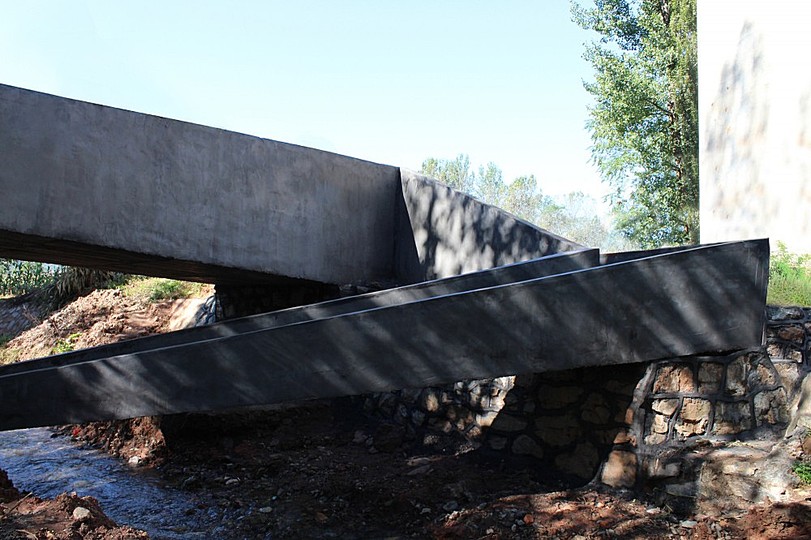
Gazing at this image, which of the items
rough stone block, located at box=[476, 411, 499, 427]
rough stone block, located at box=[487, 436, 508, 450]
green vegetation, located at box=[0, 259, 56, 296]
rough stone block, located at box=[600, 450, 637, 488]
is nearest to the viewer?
rough stone block, located at box=[600, 450, 637, 488]

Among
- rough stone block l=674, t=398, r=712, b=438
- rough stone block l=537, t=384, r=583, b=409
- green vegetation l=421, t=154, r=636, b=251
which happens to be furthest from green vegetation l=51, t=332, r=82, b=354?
green vegetation l=421, t=154, r=636, b=251

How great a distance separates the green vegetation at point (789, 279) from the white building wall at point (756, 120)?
234 millimetres

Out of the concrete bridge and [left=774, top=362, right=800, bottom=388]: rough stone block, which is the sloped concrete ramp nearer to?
the concrete bridge

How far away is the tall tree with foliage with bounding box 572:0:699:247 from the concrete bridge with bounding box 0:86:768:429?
10.7m

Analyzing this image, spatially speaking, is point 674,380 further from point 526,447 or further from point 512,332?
point 512,332

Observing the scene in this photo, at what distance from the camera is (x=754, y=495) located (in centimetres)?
326

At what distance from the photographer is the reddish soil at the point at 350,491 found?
10.5ft

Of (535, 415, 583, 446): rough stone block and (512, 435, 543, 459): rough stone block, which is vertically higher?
(535, 415, 583, 446): rough stone block

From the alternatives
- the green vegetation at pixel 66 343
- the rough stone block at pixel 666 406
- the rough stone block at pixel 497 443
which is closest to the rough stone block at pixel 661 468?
the rough stone block at pixel 666 406

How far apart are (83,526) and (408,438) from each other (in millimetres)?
2879

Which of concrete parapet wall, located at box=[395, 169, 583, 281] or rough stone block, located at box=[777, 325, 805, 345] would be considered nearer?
rough stone block, located at box=[777, 325, 805, 345]

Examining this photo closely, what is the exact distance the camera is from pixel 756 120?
6.38m

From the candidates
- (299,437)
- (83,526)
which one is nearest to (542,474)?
(299,437)

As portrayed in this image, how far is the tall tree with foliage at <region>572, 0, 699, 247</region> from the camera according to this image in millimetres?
14633
